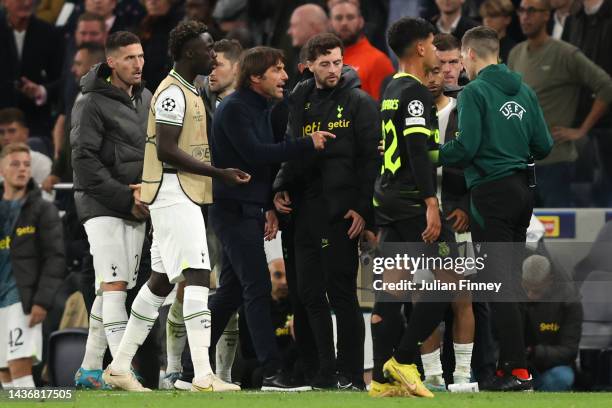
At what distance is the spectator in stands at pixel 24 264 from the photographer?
503 inches

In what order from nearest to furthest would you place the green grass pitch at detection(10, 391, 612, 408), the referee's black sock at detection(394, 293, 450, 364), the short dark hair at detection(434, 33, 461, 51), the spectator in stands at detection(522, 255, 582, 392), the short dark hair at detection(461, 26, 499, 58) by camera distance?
the green grass pitch at detection(10, 391, 612, 408) → the referee's black sock at detection(394, 293, 450, 364) → the short dark hair at detection(461, 26, 499, 58) → the short dark hair at detection(434, 33, 461, 51) → the spectator in stands at detection(522, 255, 582, 392)

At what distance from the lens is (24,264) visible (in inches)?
512

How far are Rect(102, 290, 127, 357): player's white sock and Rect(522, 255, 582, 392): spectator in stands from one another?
321 centimetres

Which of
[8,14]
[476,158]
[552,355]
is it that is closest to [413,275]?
[476,158]

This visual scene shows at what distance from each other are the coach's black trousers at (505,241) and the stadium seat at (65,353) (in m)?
3.79

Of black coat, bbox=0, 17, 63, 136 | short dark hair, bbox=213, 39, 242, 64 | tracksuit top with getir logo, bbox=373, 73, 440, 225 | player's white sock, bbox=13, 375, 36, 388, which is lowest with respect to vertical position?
player's white sock, bbox=13, 375, 36, 388

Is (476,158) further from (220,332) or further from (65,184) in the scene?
(65,184)

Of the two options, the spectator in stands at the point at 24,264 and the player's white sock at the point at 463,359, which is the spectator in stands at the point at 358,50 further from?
the player's white sock at the point at 463,359

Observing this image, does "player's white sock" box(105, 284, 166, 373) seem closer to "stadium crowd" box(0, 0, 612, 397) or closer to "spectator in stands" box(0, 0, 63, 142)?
"stadium crowd" box(0, 0, 612, 397)

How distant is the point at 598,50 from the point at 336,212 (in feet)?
14.1

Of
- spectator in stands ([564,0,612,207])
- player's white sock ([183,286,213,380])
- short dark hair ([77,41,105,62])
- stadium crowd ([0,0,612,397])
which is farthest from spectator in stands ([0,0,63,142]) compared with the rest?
player's white sock ([183,286,213,380])

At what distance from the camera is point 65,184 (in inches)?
537

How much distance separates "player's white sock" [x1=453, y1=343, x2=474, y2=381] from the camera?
9516mm

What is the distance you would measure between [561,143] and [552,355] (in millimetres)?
2189
